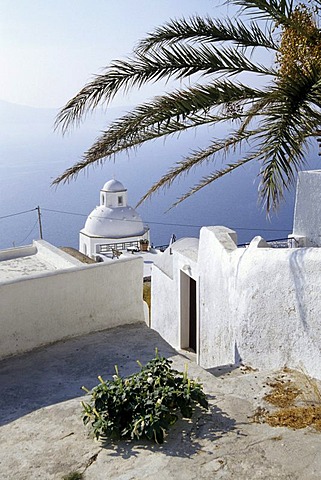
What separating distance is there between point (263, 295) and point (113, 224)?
3697cm

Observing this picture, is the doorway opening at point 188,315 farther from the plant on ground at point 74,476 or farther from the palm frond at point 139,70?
the plant on ground at point 74,476

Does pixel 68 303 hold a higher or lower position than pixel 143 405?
higher

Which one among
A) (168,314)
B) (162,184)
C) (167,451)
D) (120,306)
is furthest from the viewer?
(168,314)

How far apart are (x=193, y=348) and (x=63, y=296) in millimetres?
4748

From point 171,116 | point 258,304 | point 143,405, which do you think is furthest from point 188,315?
point 143,405

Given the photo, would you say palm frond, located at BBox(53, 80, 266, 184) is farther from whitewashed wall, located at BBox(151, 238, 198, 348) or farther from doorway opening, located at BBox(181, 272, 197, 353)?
doorway opening, located at BBox(181, 272, 197, 353)

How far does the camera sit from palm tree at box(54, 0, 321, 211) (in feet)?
20.6

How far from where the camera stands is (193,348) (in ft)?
40.2

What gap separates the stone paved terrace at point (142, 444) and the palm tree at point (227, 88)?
220cm

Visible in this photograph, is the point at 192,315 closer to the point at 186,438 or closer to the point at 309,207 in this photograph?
the point at 309,207

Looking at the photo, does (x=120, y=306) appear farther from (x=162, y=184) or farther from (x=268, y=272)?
(x=268, y=272)

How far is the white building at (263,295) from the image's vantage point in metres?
6.49

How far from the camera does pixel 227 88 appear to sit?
663 centimetres

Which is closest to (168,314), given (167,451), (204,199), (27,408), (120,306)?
(120,306)
